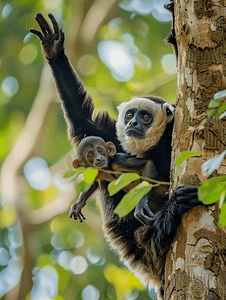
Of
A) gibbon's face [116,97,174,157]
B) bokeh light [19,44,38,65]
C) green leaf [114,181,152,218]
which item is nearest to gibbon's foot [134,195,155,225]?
gibbon's face [116,97,174,157]

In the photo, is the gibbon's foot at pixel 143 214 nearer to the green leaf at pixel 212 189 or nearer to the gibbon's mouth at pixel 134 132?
the gibbon's mouth at pixel 134 132

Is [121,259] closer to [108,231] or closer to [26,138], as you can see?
[108,231]

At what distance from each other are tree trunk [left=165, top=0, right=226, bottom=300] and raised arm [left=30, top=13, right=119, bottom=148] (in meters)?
1.60

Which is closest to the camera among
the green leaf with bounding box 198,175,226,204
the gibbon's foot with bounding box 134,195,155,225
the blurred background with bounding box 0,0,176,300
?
the green leaf with bounding box 198,175,226,204

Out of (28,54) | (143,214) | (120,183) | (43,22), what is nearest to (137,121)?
(143,214)

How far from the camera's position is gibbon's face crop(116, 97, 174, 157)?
3801 millimetres

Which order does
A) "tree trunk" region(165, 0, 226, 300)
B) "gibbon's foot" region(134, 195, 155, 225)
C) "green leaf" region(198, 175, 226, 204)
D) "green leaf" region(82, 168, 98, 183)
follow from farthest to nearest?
"gibbon's foot" region(134, 195, 155, 225) < "tree trunk" region(165, 0, 226, 300) < "green leaf" region(82, 168, 98, 183) < "green leaf" region(198, 175, 226, 204)

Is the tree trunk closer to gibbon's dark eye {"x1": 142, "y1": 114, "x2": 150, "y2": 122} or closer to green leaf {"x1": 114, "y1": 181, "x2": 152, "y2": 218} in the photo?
green leaf {"x1": 114, "y1": 181, "x2": 152, "y2": 218}

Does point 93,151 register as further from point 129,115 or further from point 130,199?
point 130,199

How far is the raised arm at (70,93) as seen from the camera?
404cm

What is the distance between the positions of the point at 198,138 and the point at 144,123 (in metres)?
1.48

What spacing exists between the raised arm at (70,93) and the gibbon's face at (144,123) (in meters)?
0.48

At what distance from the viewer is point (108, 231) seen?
403cm

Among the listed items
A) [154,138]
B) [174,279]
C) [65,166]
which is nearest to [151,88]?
[65,166]
